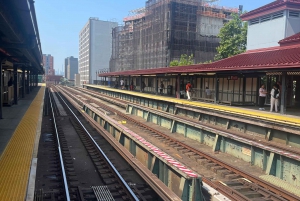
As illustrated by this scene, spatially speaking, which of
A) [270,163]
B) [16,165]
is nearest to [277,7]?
[270,163]

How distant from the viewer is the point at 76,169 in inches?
392

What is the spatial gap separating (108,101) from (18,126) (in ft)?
78.3

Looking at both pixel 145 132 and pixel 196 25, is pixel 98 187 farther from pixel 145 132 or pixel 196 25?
pixel 196 25

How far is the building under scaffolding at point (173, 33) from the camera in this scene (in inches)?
2203

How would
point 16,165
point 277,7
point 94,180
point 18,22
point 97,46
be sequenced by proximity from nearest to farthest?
1. point 16,165
2. point 94,180
3. point 18,22
4. point 277,7
5. point 97,46

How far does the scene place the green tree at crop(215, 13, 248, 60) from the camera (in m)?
41.3

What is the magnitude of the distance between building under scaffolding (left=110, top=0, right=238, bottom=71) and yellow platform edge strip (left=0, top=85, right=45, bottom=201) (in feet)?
155

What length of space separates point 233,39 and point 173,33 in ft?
55.2

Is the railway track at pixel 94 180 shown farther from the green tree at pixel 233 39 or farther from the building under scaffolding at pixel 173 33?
the building under scaffolding at pixel 173 33

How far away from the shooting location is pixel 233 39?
4150cm

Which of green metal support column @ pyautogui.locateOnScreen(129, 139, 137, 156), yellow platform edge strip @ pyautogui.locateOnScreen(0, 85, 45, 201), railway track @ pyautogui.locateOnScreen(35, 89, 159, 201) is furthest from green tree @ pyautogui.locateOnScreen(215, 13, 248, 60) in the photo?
yellow platform edge strip @ pyautogui.locateOnScreen(0, 85, 45, 201)

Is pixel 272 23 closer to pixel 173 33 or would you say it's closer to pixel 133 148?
pixel 133 148

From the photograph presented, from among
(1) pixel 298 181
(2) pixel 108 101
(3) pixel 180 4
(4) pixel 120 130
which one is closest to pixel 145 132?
(4) pixel 120 130

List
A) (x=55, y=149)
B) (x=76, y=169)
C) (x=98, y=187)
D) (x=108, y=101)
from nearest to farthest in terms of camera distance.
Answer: (x=98, y=187), (x=76, y=169), (x=55, y=149), (x=108, y=101)
